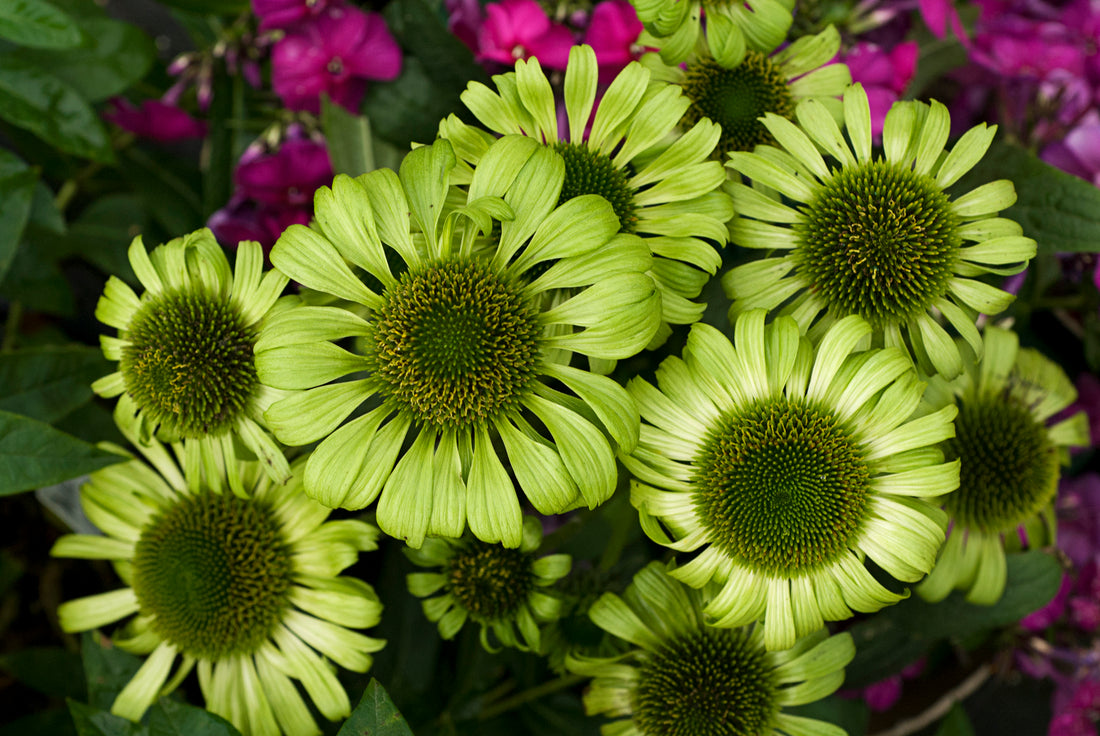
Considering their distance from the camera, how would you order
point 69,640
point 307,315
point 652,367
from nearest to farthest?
point 307,315 → point 652,367 → point 69,640

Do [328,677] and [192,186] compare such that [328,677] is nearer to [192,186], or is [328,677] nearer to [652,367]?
[652,367]

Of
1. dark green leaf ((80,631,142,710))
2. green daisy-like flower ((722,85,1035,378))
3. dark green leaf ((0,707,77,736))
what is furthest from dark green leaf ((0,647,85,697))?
green daisy-like flower ((722,85,1035,378))

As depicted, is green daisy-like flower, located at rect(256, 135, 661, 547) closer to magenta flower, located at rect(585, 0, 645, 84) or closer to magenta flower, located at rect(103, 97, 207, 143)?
magenta flower, located at rect(585, 0, 645, 84)

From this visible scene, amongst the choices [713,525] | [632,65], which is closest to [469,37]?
[632,65]

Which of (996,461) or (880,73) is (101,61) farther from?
(996,461)

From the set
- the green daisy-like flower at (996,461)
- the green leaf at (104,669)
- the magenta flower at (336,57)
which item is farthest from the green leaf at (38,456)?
the green daisy-like flower at (996,461)

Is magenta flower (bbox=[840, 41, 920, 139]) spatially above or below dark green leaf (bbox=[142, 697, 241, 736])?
above
